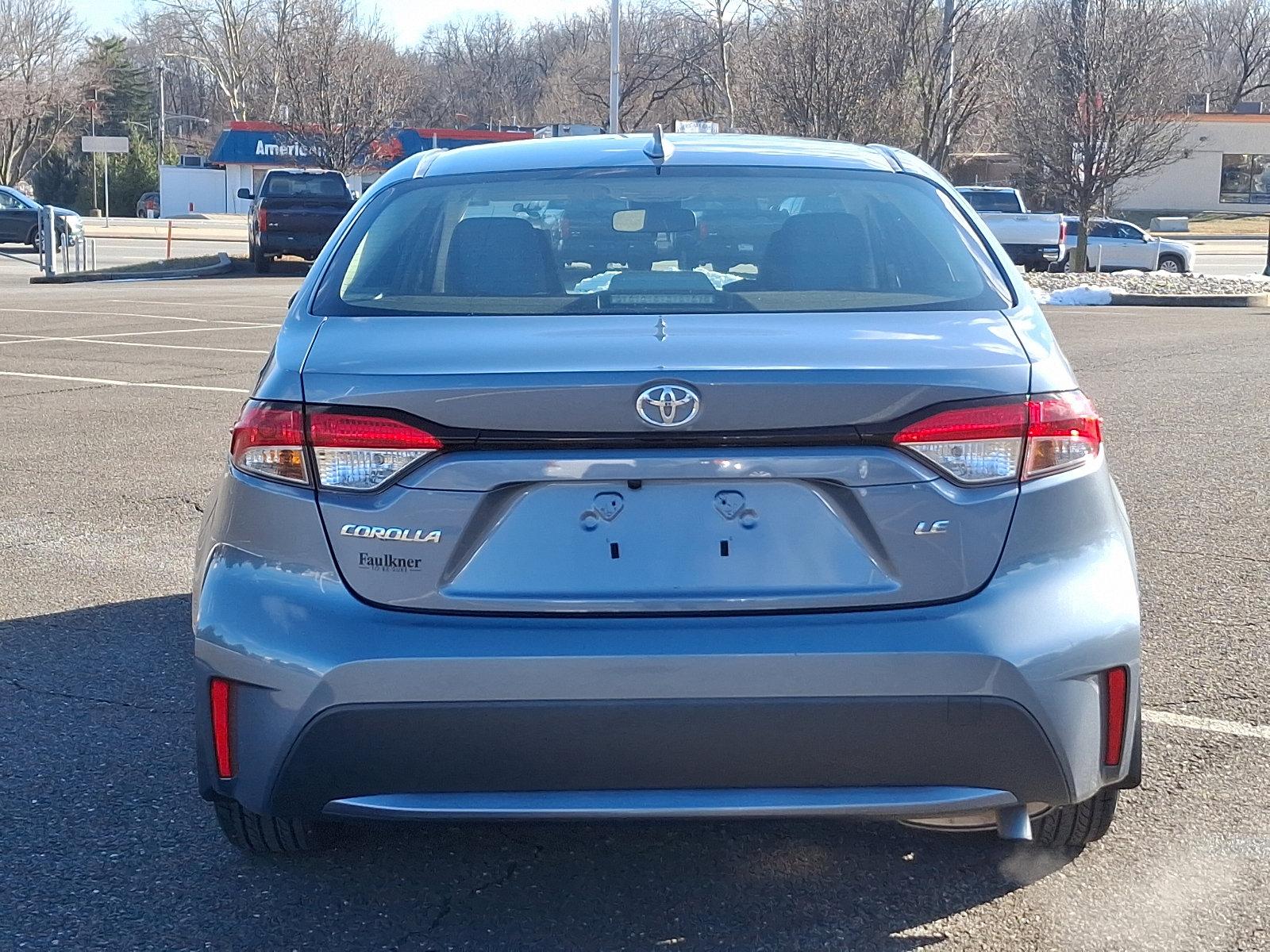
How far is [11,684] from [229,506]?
2.11 meters

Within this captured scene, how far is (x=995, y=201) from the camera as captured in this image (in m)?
32.3

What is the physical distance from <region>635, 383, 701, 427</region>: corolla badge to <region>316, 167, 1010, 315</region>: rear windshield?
43cm

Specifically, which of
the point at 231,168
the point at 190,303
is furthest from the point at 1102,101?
the point at 231,168

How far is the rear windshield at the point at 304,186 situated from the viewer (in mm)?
28484

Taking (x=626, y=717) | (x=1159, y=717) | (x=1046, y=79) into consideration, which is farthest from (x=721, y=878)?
(x=1046, y=79)

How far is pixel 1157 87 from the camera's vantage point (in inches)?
1079

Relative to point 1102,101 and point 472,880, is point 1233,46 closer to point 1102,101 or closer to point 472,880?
point 1102,101

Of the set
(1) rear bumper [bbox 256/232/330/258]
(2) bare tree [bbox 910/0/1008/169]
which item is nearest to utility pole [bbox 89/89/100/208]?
(1) rear bumper [bbox 256/232/330/258]

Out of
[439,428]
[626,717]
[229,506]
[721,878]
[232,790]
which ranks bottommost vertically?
[721,878]

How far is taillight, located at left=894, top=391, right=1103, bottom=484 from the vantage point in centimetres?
279

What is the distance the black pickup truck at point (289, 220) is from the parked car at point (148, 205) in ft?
122

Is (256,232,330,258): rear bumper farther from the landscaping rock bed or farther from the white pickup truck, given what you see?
the landscaping rock bed

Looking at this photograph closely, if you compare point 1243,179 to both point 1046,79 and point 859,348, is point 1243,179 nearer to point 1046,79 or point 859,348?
point 1046,79

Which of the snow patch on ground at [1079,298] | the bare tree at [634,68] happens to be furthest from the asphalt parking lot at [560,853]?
the bare tree at [634,68]
